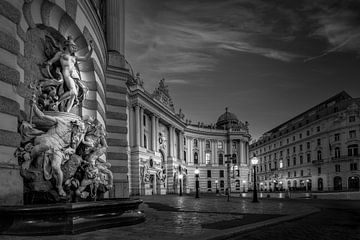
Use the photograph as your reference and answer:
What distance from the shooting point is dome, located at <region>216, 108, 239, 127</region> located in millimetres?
128012

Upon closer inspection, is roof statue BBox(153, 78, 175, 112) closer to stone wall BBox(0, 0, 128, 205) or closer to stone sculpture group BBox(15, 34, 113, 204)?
stone wall BBox(0, 0, 128, 205)

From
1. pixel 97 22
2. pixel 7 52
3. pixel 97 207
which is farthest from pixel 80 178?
pixel 97 22

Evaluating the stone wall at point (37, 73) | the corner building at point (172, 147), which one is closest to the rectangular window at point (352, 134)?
the corner building at point (172, 147)

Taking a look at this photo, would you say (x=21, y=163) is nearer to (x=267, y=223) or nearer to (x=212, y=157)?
(x=267, y=223)

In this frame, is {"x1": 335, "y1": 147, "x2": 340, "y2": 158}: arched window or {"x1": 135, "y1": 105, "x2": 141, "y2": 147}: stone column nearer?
{"x1": 135, "y1": 105, "x2": 141, "y2": 147}: stone column

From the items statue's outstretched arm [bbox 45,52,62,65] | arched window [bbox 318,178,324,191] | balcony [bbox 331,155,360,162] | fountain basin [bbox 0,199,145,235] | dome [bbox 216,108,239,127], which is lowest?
arched window [bbox 318,178,324,191]

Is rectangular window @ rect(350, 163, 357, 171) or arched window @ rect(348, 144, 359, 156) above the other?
arched window @ rect(348, 144, 359, 156)

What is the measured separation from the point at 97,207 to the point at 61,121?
4.09 metres

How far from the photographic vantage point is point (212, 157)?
111688 mm

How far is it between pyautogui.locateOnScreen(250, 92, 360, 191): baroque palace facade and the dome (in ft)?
55.3

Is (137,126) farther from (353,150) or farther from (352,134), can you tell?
(353,150)

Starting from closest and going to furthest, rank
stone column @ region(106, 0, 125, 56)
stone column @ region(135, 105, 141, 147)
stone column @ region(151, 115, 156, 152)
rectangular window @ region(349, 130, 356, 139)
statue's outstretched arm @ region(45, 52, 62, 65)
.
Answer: statue's outstretched arm @ region(45, 52, 62, 65)
stone column @ region(106, 0, 125, 56)
stone column @ region(135, 105, 141, 147)
stone column @ region(151, 115, 156, 152)
rectangular window @ region(349, 130, 356, 139)

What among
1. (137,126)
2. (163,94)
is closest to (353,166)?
(163,94)

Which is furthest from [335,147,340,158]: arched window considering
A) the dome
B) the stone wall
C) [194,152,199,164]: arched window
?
the stone wall
